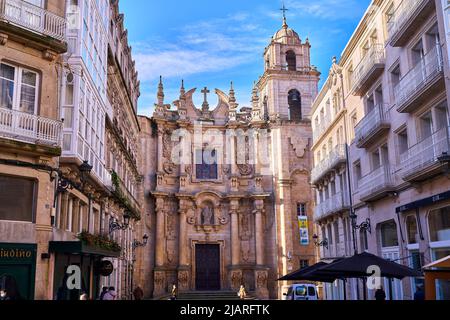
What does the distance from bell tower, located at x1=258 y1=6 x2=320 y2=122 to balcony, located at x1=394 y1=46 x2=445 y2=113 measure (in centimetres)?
2597

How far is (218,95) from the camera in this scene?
46.8 metres

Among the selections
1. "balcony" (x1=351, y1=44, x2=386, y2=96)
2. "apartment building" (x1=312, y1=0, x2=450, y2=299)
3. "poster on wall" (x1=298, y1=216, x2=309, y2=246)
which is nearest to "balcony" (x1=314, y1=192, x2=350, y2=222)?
"apartment building" (x1=312, y1=0, x2=450, y2=299)

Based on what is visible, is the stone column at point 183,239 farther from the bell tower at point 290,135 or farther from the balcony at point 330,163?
the balcony at point 330,163

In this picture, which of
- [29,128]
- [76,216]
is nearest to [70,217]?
[76,216]

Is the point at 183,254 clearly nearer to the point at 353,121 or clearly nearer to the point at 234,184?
the point at 234,184

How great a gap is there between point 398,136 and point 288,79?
25.5 m

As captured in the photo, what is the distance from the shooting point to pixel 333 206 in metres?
29.8

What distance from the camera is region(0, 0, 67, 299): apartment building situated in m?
13.6

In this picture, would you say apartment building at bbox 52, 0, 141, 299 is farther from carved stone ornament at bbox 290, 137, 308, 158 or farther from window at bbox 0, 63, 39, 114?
carved stone ornament at bbox 290, 137, 308, 158

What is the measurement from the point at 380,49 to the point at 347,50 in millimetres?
5626

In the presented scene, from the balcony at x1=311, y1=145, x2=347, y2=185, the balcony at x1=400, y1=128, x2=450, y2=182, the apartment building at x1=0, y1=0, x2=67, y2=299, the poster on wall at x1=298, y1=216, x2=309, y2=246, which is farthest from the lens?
the poster on wall at x1=298, y1=216, x2=309, y2=246

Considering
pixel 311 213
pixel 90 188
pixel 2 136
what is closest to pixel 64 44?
pixel 2 136

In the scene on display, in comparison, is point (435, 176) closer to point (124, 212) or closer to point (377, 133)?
point (377, 133)

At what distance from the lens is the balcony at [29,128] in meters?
13.6
